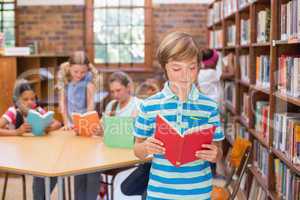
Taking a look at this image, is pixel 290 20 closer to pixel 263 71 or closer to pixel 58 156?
pixel 263 71

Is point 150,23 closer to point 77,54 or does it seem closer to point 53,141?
point 77,54

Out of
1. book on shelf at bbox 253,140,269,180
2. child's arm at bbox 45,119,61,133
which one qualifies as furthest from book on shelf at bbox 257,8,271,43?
child's arm at bbox 45,119,61,133

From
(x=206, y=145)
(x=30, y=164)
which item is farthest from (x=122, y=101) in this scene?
(x=206, y=145)

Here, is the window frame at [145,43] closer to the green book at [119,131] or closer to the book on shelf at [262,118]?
the book on shelf at [262,118]

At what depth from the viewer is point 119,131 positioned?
9.71ft

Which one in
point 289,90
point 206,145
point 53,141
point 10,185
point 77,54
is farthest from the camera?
point 10,185

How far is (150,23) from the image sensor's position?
698cm

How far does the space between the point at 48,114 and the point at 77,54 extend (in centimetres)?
78

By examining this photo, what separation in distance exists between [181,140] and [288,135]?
1404mm

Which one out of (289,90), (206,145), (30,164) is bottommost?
(30,164)

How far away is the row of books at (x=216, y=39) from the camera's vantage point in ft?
19.7

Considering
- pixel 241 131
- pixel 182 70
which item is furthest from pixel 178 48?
pixel 241 131

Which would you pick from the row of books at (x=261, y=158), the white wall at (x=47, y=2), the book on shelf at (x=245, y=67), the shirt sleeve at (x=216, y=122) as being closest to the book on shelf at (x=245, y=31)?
the book on shelf at (x=245, y=67)

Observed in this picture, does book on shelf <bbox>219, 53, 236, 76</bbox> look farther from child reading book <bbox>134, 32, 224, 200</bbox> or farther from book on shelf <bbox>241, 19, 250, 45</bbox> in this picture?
child reading book <bbox>134, 32, 224, 200</bbox>
